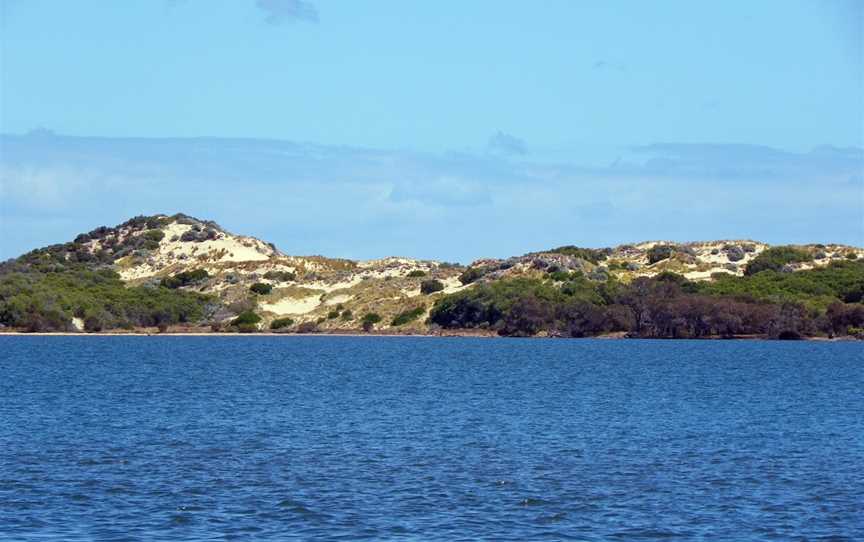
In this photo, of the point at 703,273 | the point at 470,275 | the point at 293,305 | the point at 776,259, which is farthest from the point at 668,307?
the point at 293,305

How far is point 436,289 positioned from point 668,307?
28.2 meters

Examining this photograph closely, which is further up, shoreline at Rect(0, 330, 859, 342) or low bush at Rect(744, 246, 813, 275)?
low bush at Rect(744, 246, 813, 275)

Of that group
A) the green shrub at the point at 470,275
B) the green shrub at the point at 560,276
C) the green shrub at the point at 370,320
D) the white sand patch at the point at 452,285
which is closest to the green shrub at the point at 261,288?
the green shrub at the point at 370,320

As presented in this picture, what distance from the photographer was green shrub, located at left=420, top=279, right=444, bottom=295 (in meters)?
145

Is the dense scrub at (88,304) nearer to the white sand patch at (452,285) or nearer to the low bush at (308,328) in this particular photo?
the low bush at (308,328)

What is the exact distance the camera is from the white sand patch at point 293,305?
142000 millimetres

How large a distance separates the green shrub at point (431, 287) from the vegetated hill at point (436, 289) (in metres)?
0.15

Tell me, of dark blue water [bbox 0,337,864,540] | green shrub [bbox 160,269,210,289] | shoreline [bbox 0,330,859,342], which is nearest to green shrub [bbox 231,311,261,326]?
shoreline [bbox 0,330,859,342]

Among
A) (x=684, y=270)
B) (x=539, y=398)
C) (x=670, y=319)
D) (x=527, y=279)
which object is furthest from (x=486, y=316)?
(x=539, y=398)

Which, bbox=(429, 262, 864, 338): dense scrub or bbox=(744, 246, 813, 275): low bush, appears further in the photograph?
bbox=(744, 246, 813, 275): low bush

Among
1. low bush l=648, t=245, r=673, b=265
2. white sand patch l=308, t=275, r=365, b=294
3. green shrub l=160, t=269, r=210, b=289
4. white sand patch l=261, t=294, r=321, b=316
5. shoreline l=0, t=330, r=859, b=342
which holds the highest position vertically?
low bush l=648, t=245, r=673, b=265

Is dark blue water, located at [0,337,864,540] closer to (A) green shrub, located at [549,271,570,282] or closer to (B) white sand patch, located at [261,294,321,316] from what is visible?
(B) white sand patch, located at [261,294,321,316]

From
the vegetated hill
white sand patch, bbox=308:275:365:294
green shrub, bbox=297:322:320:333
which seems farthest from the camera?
white sand patch, bbox=308:275:365:294

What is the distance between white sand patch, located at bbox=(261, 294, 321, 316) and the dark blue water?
2489 inches
